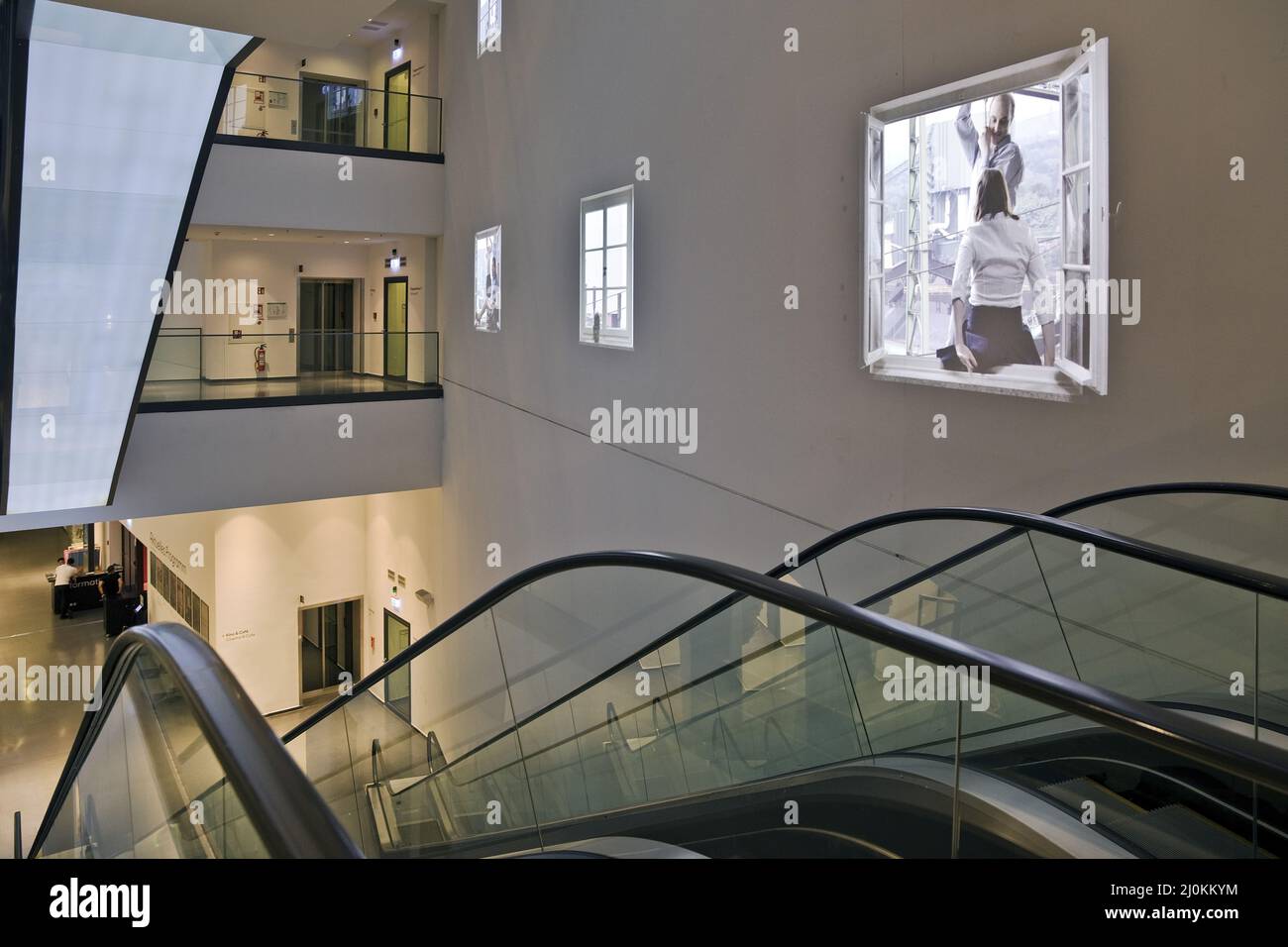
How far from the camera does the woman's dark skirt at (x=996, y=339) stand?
5.68 m

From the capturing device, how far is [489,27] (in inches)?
516

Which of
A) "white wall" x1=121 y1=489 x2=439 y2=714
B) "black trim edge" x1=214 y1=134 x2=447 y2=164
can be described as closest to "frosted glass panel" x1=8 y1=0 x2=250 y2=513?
"black trim edge" x1=214 y1=134 x2=447 y2=164

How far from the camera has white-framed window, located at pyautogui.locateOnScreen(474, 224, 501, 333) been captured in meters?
13.0

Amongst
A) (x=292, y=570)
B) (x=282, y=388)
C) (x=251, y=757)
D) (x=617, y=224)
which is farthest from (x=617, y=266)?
(x=292, y=570)

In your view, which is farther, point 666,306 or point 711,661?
point 666,306

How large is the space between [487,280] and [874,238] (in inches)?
306

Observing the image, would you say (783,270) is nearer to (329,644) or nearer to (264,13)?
(264,13)

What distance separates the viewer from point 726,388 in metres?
8.44

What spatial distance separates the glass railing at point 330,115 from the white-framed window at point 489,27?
180 cm

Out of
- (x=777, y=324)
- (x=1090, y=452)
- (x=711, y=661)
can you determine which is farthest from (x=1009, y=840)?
(x=777, y=324)

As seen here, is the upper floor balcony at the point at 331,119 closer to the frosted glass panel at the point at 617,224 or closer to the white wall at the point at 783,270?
the white wall at the point at 783,270

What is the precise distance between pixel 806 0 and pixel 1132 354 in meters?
3.75
